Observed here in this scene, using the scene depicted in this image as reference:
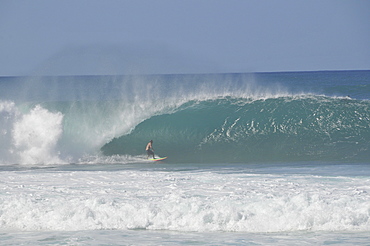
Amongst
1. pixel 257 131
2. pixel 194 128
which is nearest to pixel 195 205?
pixel 257 131

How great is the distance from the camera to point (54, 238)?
21.9 ft

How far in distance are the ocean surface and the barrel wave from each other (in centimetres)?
6

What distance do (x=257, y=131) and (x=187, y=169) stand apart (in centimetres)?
550

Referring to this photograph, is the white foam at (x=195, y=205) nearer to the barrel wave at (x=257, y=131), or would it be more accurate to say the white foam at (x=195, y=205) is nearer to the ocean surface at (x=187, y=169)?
the ocean surface at (x=187, y=169)

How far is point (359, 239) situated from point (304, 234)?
0.75 m

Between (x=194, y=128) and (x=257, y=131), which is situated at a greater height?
(x=194, y=128)

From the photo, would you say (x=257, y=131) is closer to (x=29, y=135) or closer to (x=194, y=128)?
(x=194, y=128)

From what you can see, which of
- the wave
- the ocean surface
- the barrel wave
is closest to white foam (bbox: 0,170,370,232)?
the ocean surface

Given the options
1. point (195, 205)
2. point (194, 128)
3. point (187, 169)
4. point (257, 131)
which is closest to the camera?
point (195, 205)

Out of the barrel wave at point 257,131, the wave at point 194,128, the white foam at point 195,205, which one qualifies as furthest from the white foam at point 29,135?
the white foam at point 195,205

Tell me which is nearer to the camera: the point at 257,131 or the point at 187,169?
the point at 187,169

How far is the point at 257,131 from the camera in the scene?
1684 centimetres

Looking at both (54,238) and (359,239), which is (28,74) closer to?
(54,238)

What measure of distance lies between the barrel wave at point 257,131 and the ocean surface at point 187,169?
6cm
